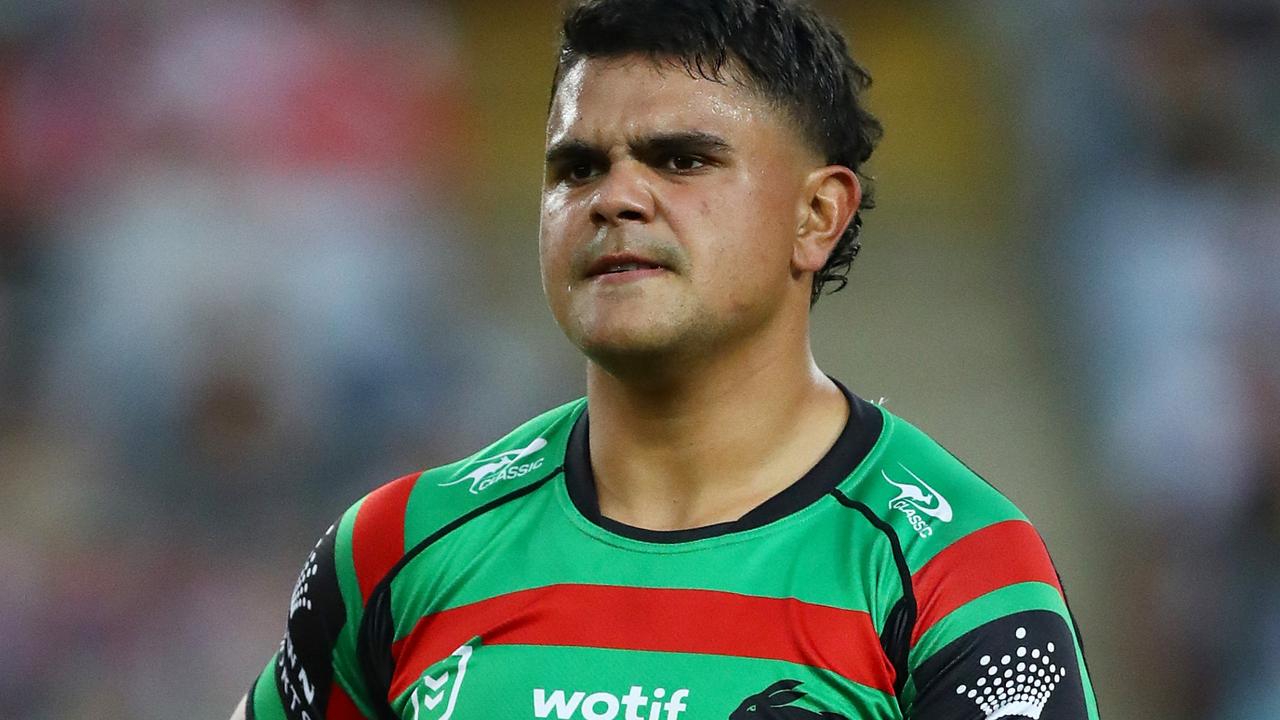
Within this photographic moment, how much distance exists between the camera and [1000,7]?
7992 millimetres

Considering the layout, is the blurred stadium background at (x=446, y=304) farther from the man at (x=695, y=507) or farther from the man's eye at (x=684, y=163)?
the man's eye at (x=684, y=163)

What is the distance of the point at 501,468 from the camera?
2.74 meters

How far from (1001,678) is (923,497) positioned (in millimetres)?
328

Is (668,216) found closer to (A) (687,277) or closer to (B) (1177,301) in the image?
(A) (687,277)

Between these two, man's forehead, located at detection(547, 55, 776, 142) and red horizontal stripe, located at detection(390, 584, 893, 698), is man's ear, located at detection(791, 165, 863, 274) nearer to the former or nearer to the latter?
man's forehead, located at detection(547, 55, 776, 142)

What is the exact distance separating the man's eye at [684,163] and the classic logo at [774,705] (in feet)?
2.54

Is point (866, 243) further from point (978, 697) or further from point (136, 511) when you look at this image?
point (978, 697)

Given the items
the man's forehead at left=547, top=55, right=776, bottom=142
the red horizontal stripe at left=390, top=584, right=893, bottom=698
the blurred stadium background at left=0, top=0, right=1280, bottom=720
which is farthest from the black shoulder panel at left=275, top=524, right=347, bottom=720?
the blurred stadium background at left=0, top=0, right=1280, bottom=720

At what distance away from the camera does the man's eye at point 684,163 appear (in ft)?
8.21

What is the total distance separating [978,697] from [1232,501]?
430 centimetres

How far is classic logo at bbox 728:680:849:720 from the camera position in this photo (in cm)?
226

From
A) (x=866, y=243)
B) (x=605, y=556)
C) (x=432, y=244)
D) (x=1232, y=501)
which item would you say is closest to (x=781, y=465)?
(x=605, y=556)

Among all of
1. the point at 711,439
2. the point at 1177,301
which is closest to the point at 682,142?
the point at 711,439

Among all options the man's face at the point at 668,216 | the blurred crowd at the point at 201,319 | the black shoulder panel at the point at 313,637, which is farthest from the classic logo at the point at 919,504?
the blurred crowd at the point at 201,319
